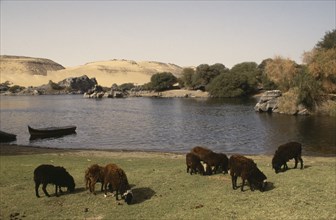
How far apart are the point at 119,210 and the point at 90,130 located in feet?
151

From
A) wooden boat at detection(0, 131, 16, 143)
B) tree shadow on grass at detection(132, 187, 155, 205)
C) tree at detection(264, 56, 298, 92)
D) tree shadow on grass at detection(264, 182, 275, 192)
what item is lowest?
wooden boat at detection(0, 131, 16, 143)

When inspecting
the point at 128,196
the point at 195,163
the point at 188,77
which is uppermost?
the point at 188,77

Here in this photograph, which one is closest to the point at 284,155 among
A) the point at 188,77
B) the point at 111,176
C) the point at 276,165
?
the point at 276,165

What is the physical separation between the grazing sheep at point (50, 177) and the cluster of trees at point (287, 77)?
2370 inches

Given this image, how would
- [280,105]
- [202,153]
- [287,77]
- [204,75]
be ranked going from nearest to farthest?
1. [202,153]
2. [280,105]
3. [287,77]
4. [204,75]

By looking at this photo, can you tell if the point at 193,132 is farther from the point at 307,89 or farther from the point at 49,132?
the point at 307,89

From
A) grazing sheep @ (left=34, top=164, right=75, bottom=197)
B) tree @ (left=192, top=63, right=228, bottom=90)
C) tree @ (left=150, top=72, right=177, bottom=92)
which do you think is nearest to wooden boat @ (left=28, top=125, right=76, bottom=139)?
grazing sheep @ (left=34, top=164, right=75, bottom=197)

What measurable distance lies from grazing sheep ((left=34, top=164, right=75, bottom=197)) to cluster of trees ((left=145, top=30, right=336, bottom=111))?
6020 centimetres

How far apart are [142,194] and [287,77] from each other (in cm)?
7231

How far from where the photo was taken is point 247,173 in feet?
54.1

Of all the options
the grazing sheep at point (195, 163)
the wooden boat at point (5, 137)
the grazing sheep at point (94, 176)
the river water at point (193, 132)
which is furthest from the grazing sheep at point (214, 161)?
the wooden boat at point (5, 137)

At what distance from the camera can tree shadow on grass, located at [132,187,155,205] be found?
1622 centimetres

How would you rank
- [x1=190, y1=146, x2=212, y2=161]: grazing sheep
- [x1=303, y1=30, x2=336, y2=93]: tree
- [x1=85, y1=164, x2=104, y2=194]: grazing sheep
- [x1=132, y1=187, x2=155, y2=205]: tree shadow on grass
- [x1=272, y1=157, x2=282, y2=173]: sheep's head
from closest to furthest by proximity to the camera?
[x1=132, y1=187, x2=155, y2=205]: tree shadow on grass < [x1=85, y1=164, x2=104, y2=194]: grazing sheep < [x1=272, y1=157, x2=282, y2=173]: sheep's head < [x1=190, y1=146, x2=212, y2=161]: grazing sheep < [x1=303, y1=30, x2=336, y2=93]: tree

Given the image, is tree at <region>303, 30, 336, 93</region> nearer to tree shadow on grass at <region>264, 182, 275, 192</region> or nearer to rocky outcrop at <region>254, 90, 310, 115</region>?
rocky outcrop at <region>254, 90, 310, 115</region>
